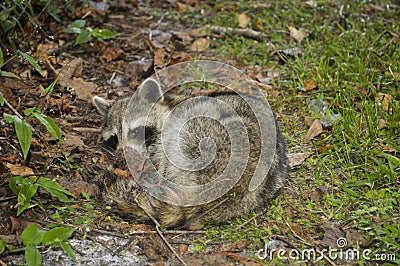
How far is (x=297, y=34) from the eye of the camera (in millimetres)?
6664

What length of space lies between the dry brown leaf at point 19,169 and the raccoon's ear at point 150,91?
3.49 ft

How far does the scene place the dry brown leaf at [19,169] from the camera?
13.3 feet

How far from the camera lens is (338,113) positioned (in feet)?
16.9

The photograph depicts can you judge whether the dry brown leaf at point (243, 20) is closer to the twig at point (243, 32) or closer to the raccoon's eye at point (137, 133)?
the twig at point (243, 32)

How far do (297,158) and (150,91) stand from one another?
137cm

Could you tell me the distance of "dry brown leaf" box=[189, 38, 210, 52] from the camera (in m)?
6.58

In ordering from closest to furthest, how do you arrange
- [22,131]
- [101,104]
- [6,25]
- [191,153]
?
1. [22,131]
2. [191,153]
3. [101,104]
4. [6,25]

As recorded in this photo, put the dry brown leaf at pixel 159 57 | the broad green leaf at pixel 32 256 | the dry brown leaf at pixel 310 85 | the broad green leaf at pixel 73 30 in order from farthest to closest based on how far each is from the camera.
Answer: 1. the dry brown leaf at pixel 159 57
2. the broad green leaf at pixel 73 30
3. the dry brown leaf at pixel 310 85
4. the broad green leaf at pixel 32 256

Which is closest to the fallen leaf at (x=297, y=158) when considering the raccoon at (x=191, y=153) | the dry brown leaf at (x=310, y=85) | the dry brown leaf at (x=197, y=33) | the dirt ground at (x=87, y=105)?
the raccoon at (x=191, y=153)

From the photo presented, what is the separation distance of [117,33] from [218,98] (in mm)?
2661

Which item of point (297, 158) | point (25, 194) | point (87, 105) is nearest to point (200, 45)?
point (87, 105)

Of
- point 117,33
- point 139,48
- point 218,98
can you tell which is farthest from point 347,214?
point 117,33

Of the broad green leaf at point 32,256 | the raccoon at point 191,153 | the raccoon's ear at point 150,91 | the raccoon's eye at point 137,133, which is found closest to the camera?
the broad green leaf at point 32,256

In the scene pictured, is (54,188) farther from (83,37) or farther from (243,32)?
(243,32)
